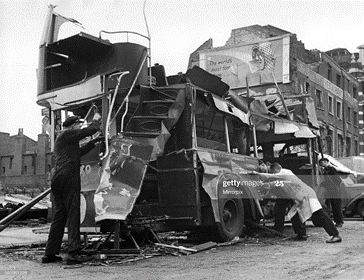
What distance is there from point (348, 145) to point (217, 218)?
127 ft

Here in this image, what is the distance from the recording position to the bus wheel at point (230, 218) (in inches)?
353

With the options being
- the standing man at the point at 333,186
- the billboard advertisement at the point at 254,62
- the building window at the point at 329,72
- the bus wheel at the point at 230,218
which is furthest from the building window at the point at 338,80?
the bus wheel at the point at 230,218

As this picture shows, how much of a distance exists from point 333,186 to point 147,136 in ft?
22.4

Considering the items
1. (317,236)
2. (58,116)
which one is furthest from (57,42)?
Result: (317,236)

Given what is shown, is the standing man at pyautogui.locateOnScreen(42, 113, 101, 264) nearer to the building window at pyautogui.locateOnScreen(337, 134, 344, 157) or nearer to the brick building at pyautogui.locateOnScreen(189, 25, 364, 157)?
the brick building at pyautogui.locateOnScreen(189, 25, 364, 157)

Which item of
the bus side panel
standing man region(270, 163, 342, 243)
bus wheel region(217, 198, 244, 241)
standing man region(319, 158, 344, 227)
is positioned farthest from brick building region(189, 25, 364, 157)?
the bus side panel

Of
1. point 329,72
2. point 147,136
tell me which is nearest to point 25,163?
point 329,72

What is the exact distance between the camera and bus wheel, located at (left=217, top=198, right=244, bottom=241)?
896 centimetres

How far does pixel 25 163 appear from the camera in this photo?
5775cm

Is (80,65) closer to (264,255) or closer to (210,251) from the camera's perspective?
(210,251)

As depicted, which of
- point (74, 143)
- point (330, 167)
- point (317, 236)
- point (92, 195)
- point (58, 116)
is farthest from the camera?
point (330, 167)

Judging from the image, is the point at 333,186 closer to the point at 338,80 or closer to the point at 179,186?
the point at 179,186

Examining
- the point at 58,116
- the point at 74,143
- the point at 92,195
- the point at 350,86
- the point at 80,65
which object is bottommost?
the point at 92,195

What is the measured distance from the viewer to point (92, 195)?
794cm
